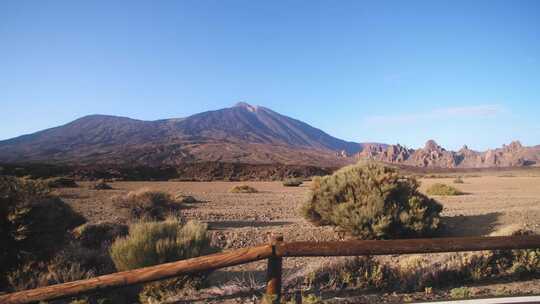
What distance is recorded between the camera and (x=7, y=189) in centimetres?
729

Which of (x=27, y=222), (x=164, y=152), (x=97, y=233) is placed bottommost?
(x=97, y=233)

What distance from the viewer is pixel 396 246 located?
5.76 metres

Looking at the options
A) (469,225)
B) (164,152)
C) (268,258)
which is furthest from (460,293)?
(164,152)

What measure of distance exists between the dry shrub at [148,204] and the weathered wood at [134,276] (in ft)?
29.4

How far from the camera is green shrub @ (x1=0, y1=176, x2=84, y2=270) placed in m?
6.94

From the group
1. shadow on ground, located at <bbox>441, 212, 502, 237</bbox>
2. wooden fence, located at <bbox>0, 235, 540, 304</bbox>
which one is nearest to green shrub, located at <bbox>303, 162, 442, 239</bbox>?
shadow on ground, located at <bbox>441, 212, 502, 237</bbox>

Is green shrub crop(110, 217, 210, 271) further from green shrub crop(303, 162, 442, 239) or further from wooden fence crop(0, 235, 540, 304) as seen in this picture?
green shrub crop(303, 162, 442, 239)

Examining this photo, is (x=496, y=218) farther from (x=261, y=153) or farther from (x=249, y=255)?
(x=261, y=153)

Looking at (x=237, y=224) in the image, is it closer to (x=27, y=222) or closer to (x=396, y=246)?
(x=27, y=222)

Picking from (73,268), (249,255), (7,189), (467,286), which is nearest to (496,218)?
(467,286)

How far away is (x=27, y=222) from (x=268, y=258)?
4483mm

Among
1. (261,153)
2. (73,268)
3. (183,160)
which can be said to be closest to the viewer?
(73,268)

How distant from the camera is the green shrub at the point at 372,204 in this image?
10.0 m

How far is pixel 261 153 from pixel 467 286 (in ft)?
458
